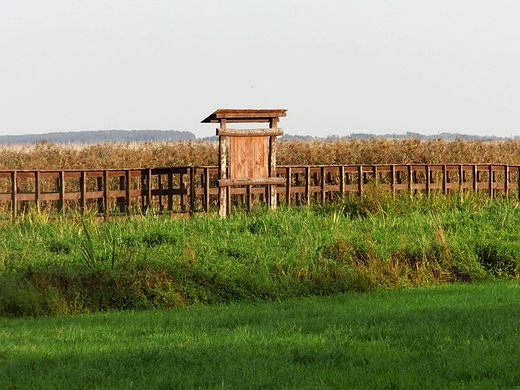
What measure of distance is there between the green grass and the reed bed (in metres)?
24.4

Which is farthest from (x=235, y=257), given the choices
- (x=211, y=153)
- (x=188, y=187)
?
(x=211, y=153)

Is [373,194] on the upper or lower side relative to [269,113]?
lower

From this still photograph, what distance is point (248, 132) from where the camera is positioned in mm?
23016

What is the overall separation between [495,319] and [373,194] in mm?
12155

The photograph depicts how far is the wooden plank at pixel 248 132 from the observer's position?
74.4ft

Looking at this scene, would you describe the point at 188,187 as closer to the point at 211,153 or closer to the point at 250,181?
the point at 250,181

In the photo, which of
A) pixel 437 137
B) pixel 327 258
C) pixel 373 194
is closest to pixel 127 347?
pixel 327 258

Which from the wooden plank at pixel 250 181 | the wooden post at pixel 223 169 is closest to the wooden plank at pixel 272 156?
the wooden plank at pixel 250 181

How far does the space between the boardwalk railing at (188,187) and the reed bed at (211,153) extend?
2.05m

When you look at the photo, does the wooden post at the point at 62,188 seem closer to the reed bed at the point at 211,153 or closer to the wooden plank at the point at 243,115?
the wooden plank at the point at 243,115

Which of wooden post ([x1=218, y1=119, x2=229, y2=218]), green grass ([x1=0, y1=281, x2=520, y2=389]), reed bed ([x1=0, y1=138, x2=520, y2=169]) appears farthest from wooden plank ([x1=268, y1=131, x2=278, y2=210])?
reed bed ([x1=0, y1=138, x2=520, y2=169])

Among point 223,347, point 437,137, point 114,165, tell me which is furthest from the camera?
point 437,137

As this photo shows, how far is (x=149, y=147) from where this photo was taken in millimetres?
37438

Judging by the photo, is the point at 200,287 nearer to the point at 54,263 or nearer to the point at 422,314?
the point at 54,263
